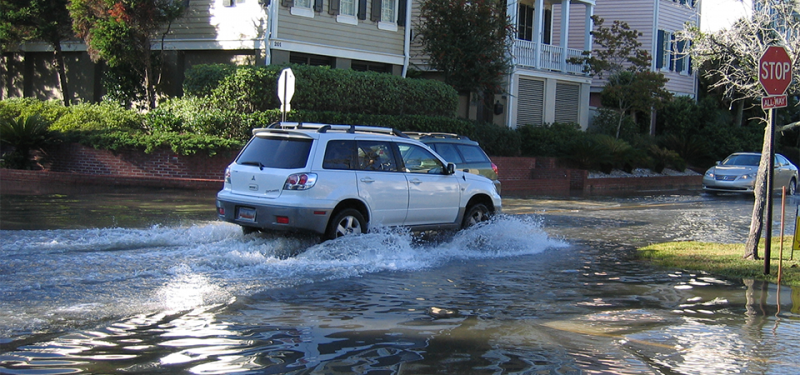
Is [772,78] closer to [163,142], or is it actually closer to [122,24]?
[163,142]

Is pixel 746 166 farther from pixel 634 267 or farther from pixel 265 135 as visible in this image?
pixel 265 135

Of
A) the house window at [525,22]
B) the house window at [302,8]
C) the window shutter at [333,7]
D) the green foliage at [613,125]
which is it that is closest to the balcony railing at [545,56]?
the house window at [525,22]

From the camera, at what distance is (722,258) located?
10.9m

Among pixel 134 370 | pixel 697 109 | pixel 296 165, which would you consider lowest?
pixel 134 370

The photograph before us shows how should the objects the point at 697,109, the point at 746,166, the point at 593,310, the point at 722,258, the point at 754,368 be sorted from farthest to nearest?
the point at 697,109 < the point at 746,166 < the point at 722,258 < the point at 593,310 < the point at 754,368

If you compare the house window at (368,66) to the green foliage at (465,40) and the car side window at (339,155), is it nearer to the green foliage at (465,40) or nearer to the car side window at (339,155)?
the green foliage at (465,40)

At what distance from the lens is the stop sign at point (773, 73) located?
968cm

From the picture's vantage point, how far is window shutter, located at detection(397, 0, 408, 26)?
27083 mm

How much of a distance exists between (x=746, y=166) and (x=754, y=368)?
22.3 meters

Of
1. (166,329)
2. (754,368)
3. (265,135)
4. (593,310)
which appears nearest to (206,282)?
(166,329)

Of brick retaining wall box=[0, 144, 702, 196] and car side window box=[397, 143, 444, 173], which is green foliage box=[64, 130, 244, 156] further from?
car side window box=[397, 143, 444, 173]

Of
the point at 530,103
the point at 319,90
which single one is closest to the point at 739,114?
the point at 530,103

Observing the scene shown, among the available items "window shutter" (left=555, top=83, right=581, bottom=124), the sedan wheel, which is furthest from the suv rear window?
"window shutter" (left=555, top=83, right=581, bottom=124)

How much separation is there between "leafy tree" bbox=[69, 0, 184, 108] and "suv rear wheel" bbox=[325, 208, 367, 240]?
1430 cm
